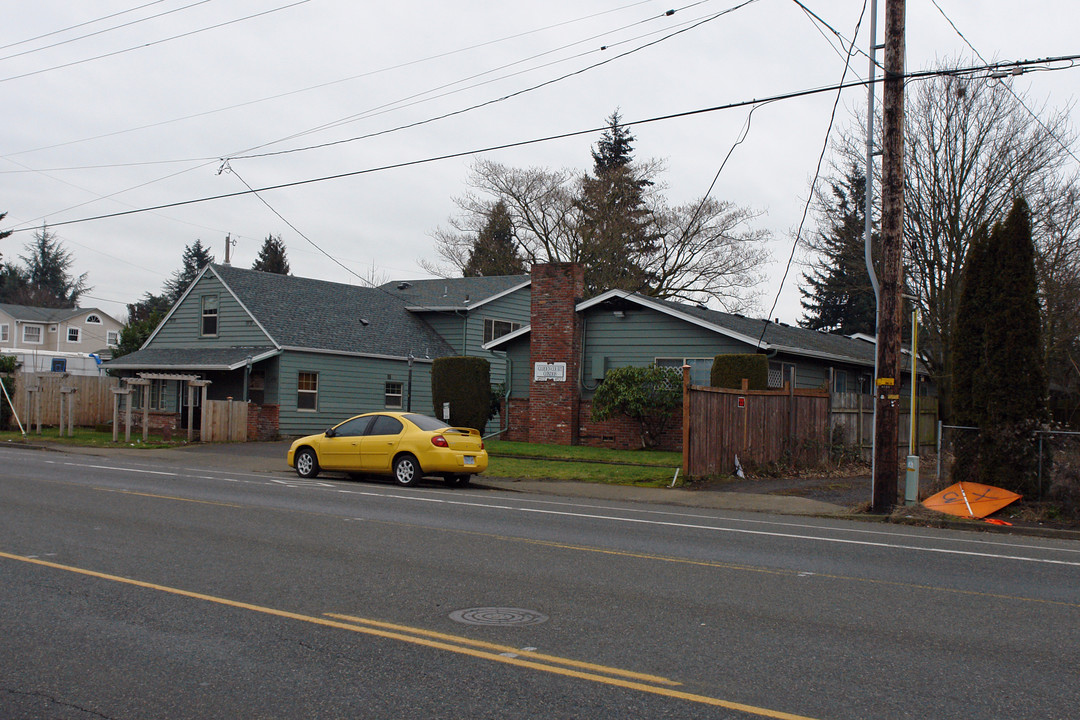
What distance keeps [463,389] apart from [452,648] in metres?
22.1

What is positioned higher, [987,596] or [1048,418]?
[1048,418]

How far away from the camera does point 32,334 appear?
6856 cm

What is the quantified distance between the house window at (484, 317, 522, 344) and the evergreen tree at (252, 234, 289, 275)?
38.7 meters

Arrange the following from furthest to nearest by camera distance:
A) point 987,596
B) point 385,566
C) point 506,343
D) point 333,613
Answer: point 506,343
point 385,566
point 987,596
point 333,613

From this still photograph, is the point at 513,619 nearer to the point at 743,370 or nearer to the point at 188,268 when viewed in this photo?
the point at 743,370

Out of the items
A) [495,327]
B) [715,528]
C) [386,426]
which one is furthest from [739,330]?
[495,327]

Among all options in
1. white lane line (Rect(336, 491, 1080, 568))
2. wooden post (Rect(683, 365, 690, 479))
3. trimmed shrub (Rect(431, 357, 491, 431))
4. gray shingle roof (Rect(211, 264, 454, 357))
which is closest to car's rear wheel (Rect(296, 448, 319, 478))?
white lane line (Rect(336, 491, 1080, 568))

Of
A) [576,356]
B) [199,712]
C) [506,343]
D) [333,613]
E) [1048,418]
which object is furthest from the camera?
[506,343]

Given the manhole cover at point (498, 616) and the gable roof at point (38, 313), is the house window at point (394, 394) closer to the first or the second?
the manhole cover at point (498, 616)

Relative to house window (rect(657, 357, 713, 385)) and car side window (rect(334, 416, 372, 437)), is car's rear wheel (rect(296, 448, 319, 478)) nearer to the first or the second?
car side window (rect(334, 416, 372, 437))

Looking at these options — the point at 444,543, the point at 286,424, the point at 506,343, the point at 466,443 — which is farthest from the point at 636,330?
the point at 444,543

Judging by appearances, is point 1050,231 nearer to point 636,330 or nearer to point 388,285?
point 636,330

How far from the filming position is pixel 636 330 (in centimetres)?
2731

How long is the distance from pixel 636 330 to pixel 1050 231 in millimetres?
11538
